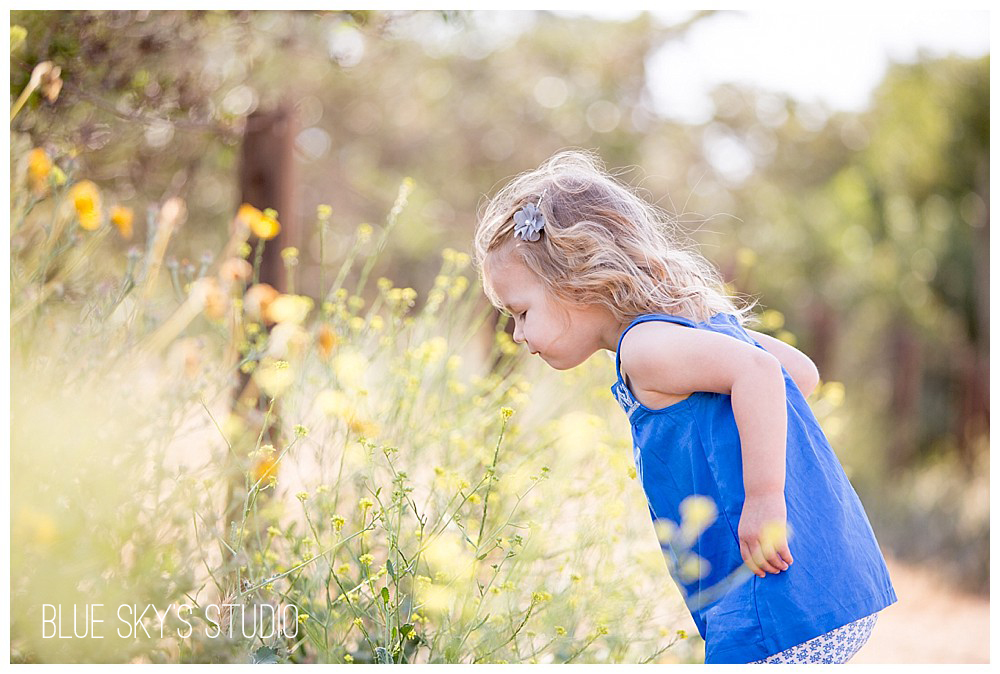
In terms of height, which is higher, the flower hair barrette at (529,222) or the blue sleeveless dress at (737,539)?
the flower hair barrette at (529,222)

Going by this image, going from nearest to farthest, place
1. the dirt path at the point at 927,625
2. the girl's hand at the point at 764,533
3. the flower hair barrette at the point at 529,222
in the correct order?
the girl's hand at the point at 764,533 → the flower hair barrette at the point at 529,222 → the dirt path at the point at 927,625

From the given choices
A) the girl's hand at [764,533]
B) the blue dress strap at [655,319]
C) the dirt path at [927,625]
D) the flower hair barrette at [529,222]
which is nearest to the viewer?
the girl's hand at [764,533]

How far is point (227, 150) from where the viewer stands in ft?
8.50

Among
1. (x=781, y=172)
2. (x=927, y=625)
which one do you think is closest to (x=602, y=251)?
(x=927, y=625)

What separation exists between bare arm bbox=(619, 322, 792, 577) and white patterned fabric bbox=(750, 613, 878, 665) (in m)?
0.14

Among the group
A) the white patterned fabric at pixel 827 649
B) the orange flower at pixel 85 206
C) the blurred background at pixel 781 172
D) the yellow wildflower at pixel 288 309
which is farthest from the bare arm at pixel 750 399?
the blurred background at pixel 781 172

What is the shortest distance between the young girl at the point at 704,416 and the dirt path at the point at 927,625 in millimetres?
1587

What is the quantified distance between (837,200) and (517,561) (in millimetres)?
5785

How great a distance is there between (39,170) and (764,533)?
1.43 metres

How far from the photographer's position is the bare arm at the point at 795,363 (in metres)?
1.58

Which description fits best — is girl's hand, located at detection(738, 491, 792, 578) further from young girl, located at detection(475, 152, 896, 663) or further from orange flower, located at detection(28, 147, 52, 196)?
orange flower, located at detection(28, 147, 52, 196)

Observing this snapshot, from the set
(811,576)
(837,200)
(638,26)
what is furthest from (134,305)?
(837,200)

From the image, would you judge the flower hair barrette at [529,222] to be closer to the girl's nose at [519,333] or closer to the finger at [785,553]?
the girl's nose at [519,333]

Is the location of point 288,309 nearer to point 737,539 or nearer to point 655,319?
point 655,319
